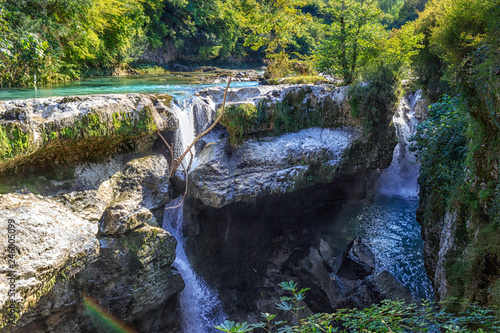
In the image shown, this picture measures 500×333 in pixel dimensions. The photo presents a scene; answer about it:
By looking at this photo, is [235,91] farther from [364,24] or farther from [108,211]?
[108,211]

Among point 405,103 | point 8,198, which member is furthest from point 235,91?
point 405,103

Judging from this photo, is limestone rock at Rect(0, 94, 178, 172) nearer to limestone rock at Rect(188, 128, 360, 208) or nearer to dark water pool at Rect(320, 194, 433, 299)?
limestone rock at Rect(188, 128, 360, 208)

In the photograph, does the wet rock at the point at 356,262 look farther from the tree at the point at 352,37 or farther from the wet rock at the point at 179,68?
the wet rock at the point at 179,68

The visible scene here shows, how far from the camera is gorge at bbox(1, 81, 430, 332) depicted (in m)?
4.95

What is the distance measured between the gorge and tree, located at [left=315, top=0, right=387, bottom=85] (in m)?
1.48

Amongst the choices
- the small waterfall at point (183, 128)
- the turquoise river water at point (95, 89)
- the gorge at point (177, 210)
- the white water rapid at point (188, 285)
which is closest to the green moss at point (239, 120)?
the gorge at point (177, 210)

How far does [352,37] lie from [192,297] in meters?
8.79

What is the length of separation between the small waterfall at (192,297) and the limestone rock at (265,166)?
3.42ft

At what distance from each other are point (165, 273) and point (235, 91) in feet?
18.2

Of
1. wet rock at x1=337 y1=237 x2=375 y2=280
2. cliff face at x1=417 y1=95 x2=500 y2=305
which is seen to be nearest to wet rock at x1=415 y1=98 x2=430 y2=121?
wet rock at x1=337 y1=237 x2=375 y2=280

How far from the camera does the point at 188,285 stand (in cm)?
708

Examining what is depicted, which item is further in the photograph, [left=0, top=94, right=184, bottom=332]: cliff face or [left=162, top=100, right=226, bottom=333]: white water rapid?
[left=162, top=100, right=226, bottom=333]: white water rapid

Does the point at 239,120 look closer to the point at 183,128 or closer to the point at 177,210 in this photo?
the point at 183,128

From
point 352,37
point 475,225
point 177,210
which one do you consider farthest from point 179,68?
point 475,225
